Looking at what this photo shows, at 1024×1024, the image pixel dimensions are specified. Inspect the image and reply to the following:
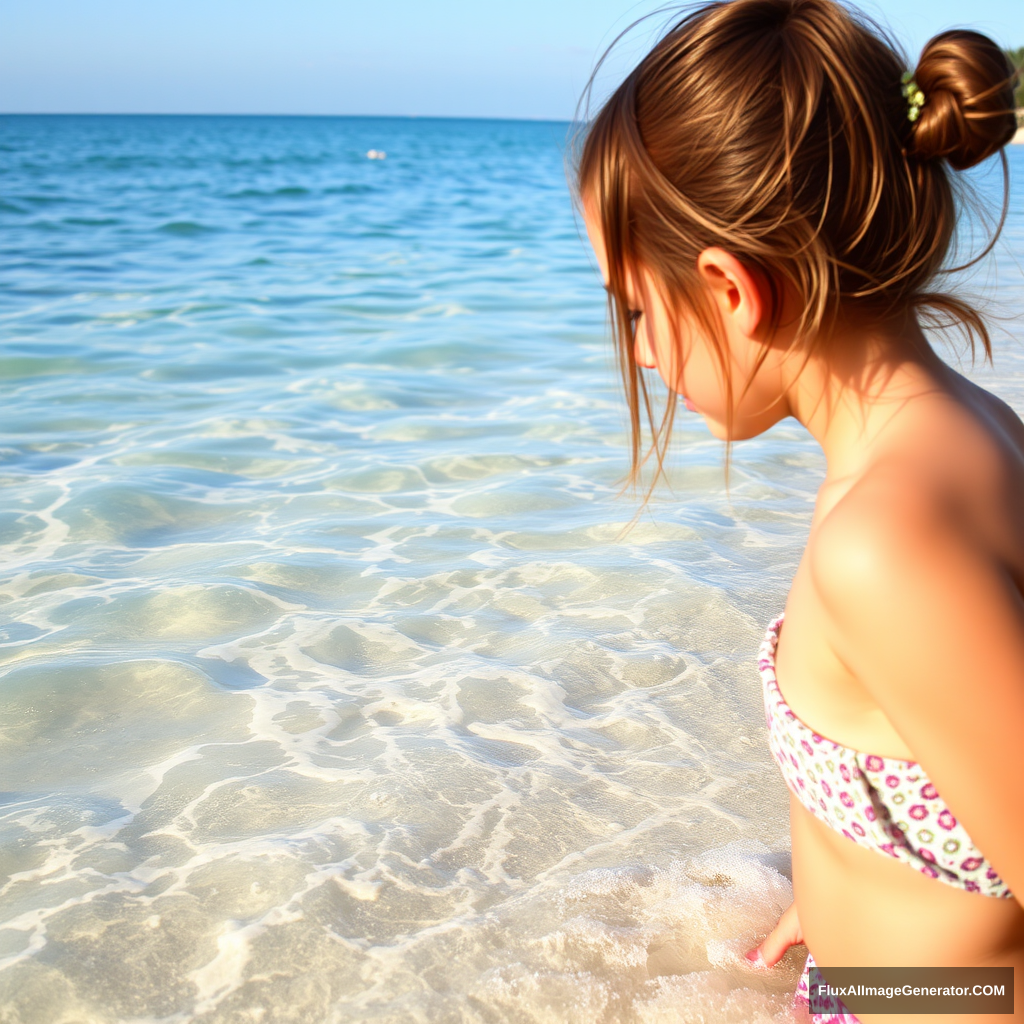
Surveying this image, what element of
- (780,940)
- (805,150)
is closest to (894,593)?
(805,150)

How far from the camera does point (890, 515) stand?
3.25 ft

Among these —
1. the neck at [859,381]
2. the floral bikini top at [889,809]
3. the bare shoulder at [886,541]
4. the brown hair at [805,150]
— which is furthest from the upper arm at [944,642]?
the brown hair at [805,150]

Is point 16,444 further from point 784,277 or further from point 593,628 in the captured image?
point 784,277

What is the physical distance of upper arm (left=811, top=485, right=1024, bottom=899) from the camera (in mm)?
969

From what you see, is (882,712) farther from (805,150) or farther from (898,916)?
(805,150)

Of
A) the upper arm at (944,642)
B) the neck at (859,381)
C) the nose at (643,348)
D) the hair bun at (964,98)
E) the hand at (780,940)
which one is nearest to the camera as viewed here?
the upper arm at (944,642)

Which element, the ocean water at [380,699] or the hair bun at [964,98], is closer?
the hair bun at [964,98]

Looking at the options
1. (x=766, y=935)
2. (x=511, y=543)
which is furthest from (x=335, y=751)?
(x=511, y=543)

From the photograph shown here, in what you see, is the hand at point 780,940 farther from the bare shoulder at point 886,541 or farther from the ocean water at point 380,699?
the bare shoulder at point 886,541

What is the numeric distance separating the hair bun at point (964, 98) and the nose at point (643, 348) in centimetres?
39

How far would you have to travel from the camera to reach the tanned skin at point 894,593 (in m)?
0.98

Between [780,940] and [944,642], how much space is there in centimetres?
92

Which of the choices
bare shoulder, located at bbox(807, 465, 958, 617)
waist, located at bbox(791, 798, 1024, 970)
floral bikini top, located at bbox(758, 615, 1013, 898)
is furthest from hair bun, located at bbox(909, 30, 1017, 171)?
waist, located at bbox(791, 798, 1024, 970)

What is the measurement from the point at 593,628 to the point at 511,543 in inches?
30.0
